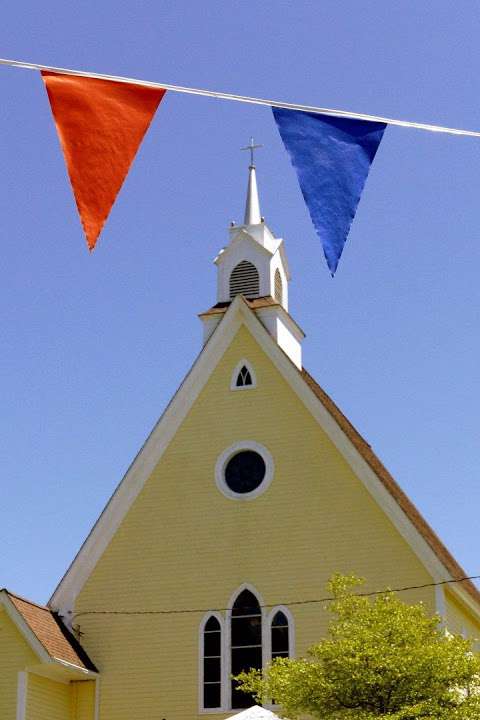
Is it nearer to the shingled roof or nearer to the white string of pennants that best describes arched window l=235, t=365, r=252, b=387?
the shingled roof

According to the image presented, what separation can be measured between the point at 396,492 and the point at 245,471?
4.51 m

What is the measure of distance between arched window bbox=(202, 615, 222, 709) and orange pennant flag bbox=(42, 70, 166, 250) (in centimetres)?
1584

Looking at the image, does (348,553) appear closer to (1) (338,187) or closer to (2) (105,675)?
(2) (105,675)

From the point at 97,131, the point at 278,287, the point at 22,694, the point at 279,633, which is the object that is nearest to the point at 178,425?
the point at 278,287

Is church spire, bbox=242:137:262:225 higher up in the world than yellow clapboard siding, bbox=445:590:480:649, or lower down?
higher up

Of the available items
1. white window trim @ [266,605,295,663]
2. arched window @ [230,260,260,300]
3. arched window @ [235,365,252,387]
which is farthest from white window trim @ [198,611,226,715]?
arched window @ [230,260,260,300]

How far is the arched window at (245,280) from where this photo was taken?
29594mm

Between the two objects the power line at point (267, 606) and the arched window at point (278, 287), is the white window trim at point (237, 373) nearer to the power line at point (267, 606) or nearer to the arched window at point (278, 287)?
the arched window at point (278, 287)

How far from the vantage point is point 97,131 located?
1117 cm

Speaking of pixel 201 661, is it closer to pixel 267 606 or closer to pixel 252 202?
pixel 267 606

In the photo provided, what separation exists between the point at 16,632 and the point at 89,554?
318 cm

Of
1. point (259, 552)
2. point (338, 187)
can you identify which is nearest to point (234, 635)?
point (259, 552)

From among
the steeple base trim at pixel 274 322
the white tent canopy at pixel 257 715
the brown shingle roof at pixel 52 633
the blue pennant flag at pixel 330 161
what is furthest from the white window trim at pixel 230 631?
the blue pennant flag at pixel 330 161

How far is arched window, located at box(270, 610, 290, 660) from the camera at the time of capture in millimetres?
24672
